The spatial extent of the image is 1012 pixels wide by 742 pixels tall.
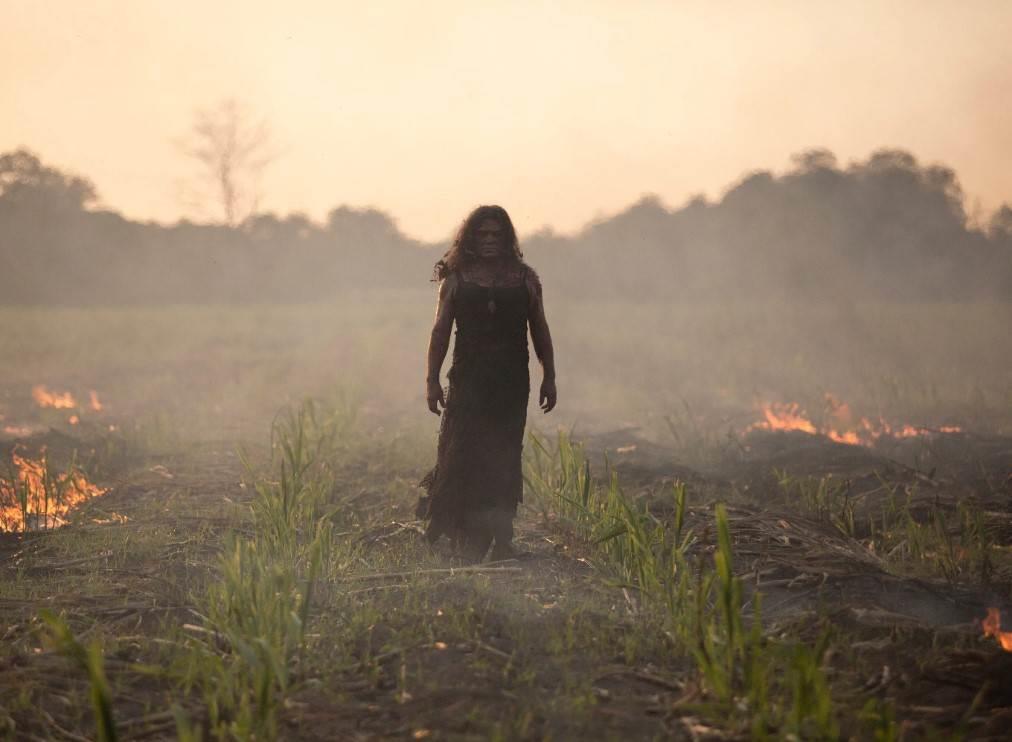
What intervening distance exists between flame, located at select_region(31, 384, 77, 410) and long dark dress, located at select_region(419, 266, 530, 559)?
39.1 ft

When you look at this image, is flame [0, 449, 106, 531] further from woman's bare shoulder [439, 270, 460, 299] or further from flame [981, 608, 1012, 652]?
flame [981, 608, 1012, 652]

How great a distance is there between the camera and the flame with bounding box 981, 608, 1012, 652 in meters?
4.66

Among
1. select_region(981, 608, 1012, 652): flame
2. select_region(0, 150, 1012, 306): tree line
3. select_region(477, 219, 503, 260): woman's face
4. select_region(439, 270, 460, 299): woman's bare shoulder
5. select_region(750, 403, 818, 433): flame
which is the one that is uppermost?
select_region(0, 150, 1012, 306): tree line

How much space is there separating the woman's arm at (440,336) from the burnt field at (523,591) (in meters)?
0.92

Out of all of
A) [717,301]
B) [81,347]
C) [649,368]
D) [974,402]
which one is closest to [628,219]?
[717,301]

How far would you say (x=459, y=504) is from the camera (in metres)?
6.39

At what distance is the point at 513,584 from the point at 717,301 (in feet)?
76.1

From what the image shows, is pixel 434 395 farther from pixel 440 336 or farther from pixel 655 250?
pixel 655 250

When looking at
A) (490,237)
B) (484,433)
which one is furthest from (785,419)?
(490,237)

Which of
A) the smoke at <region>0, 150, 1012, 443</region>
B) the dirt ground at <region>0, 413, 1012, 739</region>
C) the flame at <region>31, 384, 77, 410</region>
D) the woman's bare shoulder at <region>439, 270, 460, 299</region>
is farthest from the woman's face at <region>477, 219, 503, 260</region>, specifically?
the flame at <region>31, 384, 77, 410</region>

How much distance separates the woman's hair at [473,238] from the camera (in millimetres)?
6184

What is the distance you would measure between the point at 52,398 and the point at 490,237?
45.6 feet

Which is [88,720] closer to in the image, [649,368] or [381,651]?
[381,651]

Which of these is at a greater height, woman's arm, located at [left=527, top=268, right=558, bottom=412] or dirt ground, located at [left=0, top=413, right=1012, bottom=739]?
woman's arm, located at [left=527, top=268, right=558, bottom=412]
